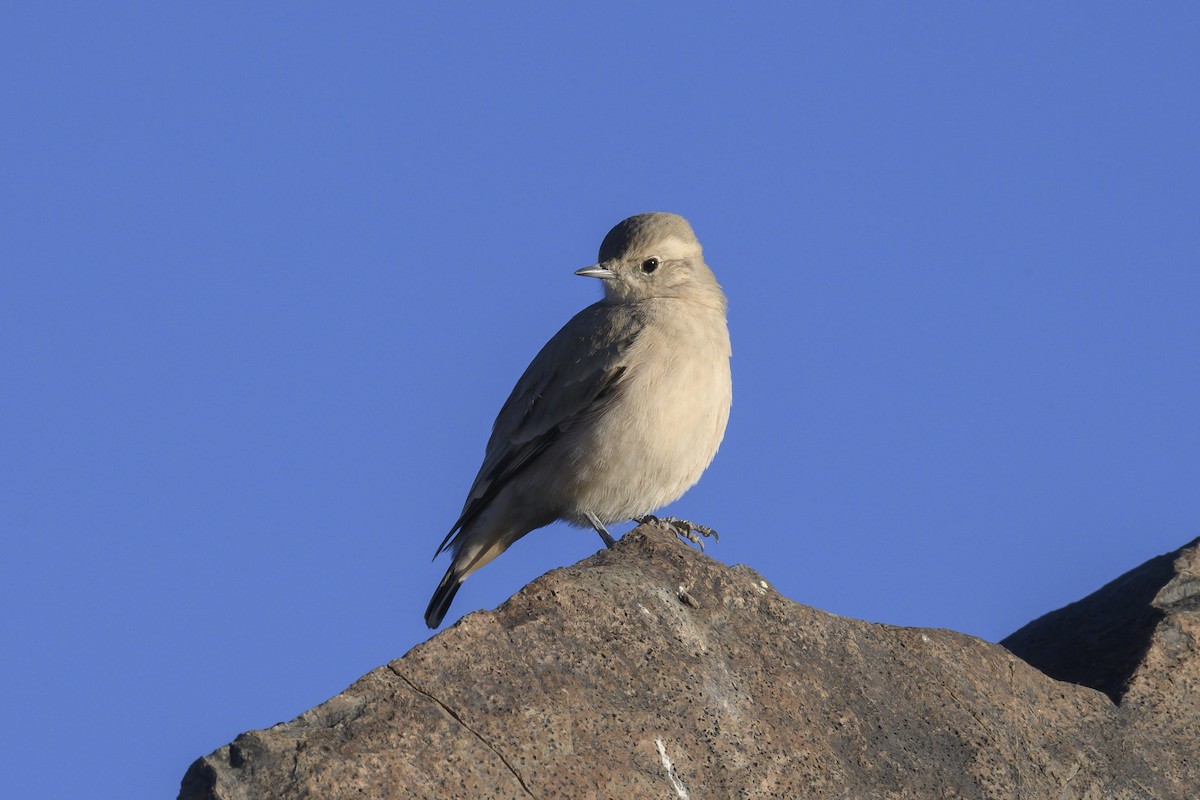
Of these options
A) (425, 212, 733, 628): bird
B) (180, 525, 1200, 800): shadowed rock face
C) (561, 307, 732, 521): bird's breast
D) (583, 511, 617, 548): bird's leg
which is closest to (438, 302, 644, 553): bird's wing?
(425, 212, 733, 628): bird

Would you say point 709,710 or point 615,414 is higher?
point 615,414

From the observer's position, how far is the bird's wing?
1074 cm

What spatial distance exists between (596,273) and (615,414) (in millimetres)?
1458

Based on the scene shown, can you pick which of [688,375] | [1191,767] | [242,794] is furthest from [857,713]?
[688,375]

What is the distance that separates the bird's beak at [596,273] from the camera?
11.5 metres

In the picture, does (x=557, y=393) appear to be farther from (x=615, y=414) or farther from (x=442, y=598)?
(x=442, y=598)

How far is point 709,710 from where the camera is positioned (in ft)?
22.3

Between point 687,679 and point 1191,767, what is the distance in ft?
9.37

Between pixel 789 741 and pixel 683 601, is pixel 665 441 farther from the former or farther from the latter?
pixel 789 741

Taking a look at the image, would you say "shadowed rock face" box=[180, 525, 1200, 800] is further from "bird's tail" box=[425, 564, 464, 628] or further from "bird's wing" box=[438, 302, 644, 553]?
"bird's tail" box=[425, 564, 464, 628]

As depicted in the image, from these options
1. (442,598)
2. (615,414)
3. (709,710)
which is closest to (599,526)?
(615,414)

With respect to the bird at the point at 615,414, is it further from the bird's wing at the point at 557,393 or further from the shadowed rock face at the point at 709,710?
the shadowed rock face at the point at 709,710

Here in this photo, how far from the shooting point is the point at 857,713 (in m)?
7.29

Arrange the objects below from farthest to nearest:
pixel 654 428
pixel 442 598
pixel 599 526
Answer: pixel 442 598, pixel 599 526, pixel 654 428
